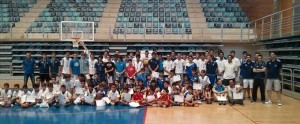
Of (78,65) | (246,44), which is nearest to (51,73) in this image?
(78,65)

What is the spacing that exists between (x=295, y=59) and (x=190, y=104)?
194 inches

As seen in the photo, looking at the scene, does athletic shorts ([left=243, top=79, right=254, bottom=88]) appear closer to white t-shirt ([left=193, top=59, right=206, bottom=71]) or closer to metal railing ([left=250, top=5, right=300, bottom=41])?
white t-shirt ([left=193, top=59, right=206, bottom=71])

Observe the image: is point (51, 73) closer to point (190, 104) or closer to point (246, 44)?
point (190, 104)

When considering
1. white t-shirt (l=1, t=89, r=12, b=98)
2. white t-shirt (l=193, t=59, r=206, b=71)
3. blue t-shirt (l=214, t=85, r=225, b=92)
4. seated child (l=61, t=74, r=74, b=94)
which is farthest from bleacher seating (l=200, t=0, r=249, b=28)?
white t-shirt (l=1, t=89, r=12, b=98)

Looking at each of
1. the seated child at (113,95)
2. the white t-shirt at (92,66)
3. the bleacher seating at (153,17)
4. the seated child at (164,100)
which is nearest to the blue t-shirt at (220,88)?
the seated child at (164,100)

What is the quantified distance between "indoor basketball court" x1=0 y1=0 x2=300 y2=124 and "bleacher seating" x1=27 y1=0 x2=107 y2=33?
7cm

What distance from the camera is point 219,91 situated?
10.9m

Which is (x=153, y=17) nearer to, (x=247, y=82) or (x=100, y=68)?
(x=100, y=68)

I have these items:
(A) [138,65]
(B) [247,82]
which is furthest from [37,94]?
(B) [247,82]

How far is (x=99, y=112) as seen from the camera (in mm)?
9156

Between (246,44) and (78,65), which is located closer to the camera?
(78,65)

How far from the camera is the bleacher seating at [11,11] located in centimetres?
2010

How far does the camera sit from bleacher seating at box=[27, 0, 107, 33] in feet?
65.6

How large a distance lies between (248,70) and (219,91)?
121 cm
